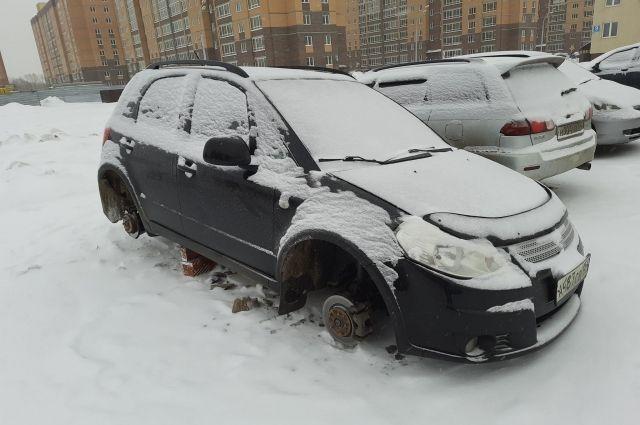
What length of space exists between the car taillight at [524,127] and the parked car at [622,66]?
649cm

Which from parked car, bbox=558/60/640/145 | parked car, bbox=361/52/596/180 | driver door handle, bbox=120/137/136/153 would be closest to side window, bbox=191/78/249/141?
driver door handle, bbox=120/137/136/153

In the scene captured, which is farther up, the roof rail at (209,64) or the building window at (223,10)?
the building window at (223,10)

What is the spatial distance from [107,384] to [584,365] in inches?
109

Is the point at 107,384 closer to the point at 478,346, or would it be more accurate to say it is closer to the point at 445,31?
the point at 478,346

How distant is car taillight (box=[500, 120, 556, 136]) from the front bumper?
9.00 ft

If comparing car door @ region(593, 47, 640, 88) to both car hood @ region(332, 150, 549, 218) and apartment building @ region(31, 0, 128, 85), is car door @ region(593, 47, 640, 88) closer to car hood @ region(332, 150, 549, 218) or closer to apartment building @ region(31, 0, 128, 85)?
car hood @ region(332, 150, 549, 218)

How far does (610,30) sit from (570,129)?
4103 cm

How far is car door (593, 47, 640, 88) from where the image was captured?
9.16 meters

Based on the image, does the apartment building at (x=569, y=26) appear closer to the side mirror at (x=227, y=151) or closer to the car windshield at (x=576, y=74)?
the car windshield at (x=576, y=74)

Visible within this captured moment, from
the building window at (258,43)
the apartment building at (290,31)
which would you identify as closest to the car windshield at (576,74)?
the apartment building at (290,31)

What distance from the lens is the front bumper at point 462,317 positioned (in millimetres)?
2119

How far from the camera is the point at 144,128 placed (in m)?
3.83

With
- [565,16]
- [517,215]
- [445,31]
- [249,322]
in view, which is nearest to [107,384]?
[249,322]

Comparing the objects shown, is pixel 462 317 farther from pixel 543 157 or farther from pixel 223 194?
pixel 543 157
